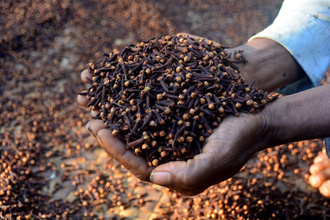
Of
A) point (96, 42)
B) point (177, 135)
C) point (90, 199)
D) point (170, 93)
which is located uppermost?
point (170, 93)

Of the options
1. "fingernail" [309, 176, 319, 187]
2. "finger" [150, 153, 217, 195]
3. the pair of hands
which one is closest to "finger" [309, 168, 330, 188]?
"fingernail" [309, 176, 319, 187]

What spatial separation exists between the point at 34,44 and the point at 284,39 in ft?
12.6

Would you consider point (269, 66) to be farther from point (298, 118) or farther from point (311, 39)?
point (298, 118)

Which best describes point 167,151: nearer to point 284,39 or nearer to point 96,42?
point 284,39

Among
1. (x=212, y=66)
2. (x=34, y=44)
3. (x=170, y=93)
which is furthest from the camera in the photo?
(x=34, y=44)

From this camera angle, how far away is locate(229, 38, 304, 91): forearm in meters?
2.61

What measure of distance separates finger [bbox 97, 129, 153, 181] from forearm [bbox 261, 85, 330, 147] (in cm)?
89

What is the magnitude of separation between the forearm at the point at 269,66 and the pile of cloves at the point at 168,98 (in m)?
0.46

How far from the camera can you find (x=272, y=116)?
1.94 metres

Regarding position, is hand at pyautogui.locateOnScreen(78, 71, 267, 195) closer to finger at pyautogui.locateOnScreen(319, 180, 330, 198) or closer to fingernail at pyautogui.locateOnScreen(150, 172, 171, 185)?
fingernail at pyautogui.locateOnScreen(150, 172, 171, 185)

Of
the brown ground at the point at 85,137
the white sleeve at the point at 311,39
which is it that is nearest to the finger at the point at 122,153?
the brown ground at the point at 85,137

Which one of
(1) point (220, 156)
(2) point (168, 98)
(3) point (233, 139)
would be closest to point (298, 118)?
(3) point (233, 139)

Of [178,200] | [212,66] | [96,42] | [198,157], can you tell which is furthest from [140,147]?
[96,42]

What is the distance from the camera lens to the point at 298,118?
1966 mm
